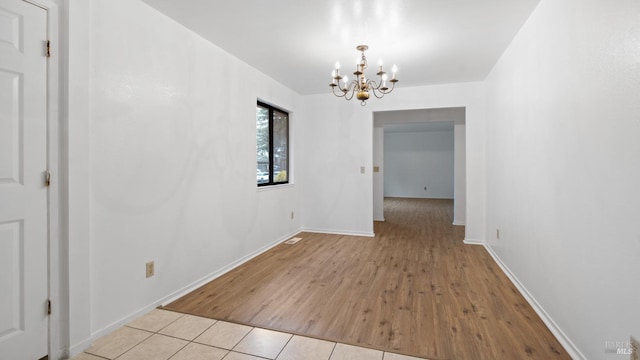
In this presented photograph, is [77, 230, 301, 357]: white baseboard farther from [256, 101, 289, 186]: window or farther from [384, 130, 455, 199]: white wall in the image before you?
[384, 130, 455, 199]: white wall

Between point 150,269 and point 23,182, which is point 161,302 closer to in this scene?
point 150,269

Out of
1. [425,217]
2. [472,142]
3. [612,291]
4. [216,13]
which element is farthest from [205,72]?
[425,217]

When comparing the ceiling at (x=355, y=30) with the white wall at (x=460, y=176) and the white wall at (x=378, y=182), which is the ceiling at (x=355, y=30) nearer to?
the white wall at (x=460, y=176)

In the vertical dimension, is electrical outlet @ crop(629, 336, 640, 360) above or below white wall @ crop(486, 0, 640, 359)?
→ below

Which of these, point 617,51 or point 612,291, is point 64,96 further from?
point 612,291

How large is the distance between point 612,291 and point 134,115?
3.12 m

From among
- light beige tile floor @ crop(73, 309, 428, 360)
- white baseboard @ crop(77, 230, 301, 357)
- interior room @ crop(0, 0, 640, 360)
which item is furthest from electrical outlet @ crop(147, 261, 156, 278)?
light beige tile floor @ crop(73, 309, 428, 360)

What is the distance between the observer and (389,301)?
2.60 m

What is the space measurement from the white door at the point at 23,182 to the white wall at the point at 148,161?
5.7 inches

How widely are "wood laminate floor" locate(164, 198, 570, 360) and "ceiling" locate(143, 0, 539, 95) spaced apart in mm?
2460

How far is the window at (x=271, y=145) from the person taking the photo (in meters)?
4.38

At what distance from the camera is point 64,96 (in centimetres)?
181

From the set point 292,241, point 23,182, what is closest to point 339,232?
point 292,241

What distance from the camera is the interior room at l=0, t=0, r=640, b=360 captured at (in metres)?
1.56
